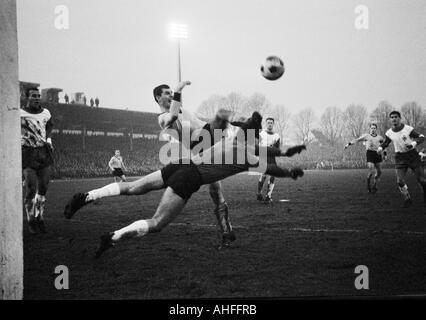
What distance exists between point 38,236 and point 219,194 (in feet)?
8.38

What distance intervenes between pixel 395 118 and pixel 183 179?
15.8ft

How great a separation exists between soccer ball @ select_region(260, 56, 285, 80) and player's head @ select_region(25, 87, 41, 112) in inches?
122

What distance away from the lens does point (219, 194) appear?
14.5ft

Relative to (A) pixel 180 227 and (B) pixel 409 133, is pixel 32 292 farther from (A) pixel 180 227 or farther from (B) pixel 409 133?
(B) pixel 409 133

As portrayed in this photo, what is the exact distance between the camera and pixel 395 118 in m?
6.70

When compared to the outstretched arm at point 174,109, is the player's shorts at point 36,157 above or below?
below

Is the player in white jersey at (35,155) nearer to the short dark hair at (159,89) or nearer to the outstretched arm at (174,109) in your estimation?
the short dark hair at (159,89)

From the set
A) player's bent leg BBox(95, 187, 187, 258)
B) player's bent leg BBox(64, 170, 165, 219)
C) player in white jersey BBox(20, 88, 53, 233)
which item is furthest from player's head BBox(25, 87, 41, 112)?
player's bent leg BBox(95, 187, 187, 258)

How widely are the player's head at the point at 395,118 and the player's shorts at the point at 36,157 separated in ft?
19.0

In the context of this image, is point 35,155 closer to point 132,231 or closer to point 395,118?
point 132,231

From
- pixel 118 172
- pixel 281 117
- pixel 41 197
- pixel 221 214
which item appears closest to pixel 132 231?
pixel 221 214

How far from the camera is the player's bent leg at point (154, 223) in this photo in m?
3.56

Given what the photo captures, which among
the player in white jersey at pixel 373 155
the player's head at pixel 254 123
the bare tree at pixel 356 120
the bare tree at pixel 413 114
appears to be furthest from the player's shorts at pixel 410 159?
the player's head at pixel 254 123
